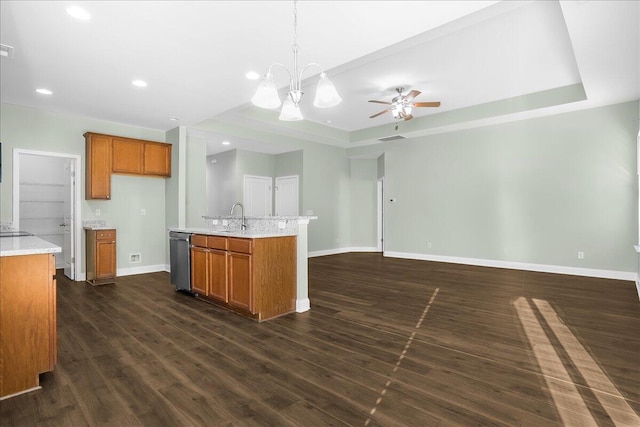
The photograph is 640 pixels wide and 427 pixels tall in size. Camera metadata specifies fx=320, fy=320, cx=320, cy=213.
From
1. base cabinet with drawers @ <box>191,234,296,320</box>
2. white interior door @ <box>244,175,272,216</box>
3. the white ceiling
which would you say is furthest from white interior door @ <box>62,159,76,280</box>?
white interior door @ <box>244,175,272,216</box>

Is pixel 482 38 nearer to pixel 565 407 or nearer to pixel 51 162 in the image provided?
pixel 565 407

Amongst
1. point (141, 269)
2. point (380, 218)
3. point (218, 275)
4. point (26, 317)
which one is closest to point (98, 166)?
point (141, 269)

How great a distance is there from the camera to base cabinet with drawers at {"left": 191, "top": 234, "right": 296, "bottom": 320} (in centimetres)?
331

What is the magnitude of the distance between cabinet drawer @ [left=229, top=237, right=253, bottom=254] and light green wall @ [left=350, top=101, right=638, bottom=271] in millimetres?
5156

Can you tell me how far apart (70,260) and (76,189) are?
1.23 m

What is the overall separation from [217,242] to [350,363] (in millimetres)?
2146

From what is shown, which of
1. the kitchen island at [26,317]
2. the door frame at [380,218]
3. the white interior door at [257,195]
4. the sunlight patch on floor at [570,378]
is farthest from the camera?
the door frame at [380,218]

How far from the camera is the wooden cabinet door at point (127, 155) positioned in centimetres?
541

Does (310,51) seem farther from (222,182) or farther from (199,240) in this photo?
(222,182)

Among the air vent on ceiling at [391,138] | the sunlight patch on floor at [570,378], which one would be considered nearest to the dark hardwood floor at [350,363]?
the sunlight patch on floor at [570,378]

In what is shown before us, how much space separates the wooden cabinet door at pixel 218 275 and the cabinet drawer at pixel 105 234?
2380 millimetres

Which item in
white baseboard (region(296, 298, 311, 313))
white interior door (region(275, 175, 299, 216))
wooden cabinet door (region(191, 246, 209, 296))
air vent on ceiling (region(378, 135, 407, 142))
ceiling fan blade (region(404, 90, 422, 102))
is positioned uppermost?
ceiling fan blade (region(404, 90, 422, 102))

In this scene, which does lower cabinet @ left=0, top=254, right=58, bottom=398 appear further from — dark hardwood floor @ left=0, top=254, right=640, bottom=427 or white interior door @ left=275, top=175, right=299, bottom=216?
white interior door @ left=275, top=175, right=299, bottom=216

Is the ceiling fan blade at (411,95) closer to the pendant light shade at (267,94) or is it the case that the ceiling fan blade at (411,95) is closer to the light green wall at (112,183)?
the pendant light shade at (267,94)
